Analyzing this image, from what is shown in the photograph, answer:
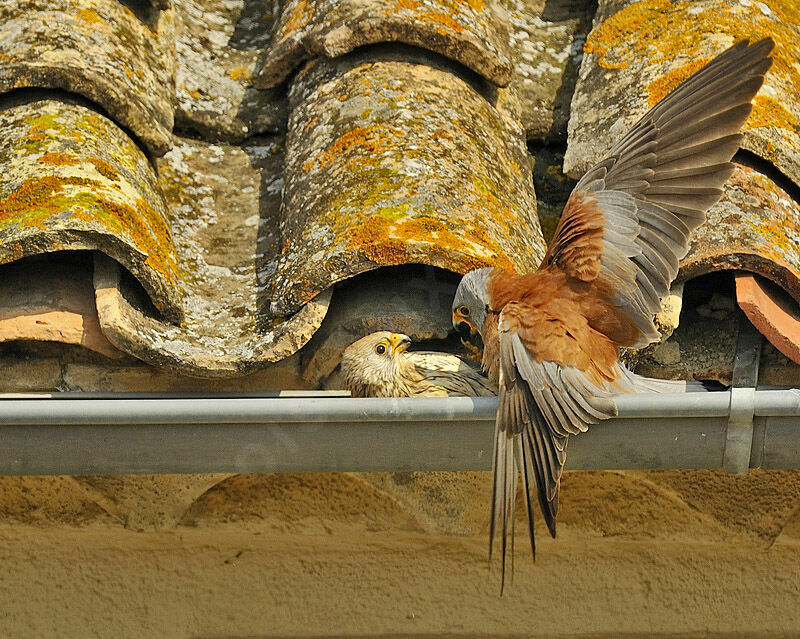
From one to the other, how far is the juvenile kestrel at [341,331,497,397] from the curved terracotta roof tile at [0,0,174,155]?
0.99 metres

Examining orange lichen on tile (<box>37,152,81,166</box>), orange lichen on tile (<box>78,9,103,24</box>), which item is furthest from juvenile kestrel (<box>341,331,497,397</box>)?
orange lichen on tile (<box>78,9,103,24</box>)

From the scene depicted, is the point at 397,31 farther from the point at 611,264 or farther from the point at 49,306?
the point at 49,306

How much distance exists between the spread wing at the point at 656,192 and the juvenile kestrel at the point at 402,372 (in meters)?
0.34

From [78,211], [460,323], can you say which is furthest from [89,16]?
[460,323]

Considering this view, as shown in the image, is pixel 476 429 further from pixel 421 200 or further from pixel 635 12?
pixel 635 12

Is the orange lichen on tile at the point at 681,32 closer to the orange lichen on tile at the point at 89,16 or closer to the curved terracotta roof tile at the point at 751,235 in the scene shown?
the curved terracotta roof tile at the point at 751,235

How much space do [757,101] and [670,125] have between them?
16.9 inches

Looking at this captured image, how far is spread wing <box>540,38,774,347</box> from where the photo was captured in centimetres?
264

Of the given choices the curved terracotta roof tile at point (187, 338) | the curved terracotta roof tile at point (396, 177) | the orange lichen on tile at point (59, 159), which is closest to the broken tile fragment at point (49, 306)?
the curved terracotta roof tile at point (187, 338)

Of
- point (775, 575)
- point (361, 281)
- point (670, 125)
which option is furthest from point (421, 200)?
point (775, 575)

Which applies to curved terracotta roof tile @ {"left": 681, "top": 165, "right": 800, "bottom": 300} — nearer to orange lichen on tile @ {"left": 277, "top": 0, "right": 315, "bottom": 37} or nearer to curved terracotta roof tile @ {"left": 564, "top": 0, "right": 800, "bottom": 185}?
curved terracotta roof tile @ {"left": 564, "top": 0, "right": 800, "bottom": 185}

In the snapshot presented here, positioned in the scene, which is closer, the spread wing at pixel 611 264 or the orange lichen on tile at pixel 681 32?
the spread wing at pixel 611 264

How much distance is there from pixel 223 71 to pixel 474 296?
1.58 meters

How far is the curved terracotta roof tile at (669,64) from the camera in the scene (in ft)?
10.1
